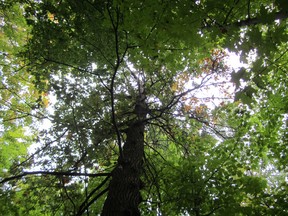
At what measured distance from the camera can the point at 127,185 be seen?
144 inches

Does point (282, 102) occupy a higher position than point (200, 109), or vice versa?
point (200, 109)

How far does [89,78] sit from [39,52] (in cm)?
147

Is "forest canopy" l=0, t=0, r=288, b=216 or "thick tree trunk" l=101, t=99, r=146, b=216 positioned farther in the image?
"thick tree trunk" l=101, t=99, r=146, b=216

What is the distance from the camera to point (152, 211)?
4.26 m

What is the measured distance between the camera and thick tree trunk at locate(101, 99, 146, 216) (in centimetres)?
325

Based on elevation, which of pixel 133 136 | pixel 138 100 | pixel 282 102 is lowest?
pixel 133 136

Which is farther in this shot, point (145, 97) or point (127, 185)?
point (145, 97)

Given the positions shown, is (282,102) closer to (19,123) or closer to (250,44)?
(250,44)

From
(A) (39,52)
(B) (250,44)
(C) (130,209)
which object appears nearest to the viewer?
(B) (250,44)

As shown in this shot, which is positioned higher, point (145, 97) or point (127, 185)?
point (145, 97)

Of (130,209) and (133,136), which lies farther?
(133,136)

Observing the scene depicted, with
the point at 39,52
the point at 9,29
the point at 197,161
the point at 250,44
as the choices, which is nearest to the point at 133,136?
the point at 197,161

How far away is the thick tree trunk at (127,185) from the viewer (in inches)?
128

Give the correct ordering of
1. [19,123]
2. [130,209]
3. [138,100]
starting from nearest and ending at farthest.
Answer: [130,209], [138,100], [19,123]
